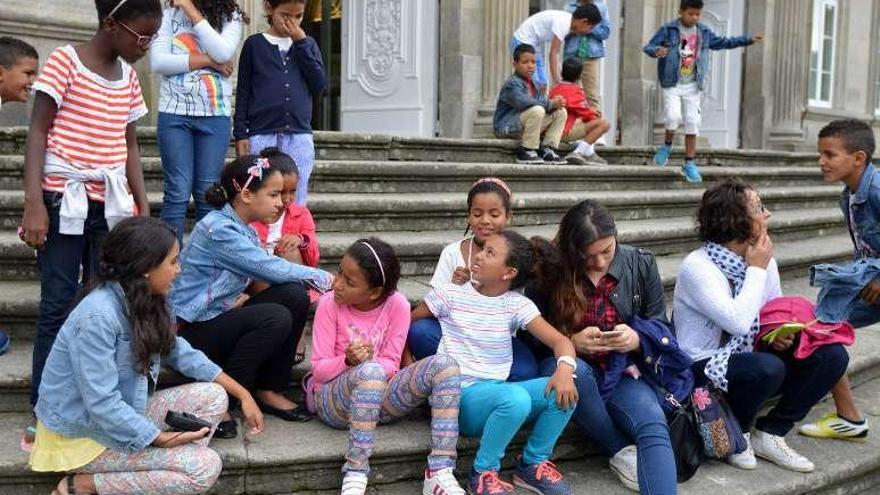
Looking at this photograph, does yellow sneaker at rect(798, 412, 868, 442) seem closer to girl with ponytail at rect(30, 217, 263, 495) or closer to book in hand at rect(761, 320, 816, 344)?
book in hand at rect(761, 320, 816, 344)

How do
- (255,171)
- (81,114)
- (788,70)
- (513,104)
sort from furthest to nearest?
(788,70) < (513,104) < (255,171) < (81,114)

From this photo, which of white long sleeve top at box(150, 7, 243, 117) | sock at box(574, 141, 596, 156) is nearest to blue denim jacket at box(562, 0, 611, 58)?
sock at box(574, 141, 596, 156)

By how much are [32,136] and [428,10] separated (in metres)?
6.02

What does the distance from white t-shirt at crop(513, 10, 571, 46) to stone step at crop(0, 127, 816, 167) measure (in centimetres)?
114

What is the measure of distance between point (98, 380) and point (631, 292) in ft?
6.55

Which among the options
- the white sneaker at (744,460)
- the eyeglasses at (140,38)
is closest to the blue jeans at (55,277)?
the eyeglasses at (140,38)

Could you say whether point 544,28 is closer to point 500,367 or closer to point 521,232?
point 521,232

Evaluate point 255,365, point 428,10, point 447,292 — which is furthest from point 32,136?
point 428,10

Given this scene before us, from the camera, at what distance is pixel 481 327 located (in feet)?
10.8

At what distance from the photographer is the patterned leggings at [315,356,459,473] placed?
2947mm

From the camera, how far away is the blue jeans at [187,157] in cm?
388

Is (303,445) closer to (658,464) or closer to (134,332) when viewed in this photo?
(134,332)

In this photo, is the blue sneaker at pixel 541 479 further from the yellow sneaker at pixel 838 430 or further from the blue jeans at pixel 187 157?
the blue jeans at pixel 187 157

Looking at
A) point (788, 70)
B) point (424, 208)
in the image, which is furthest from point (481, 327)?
point (788, 70)
